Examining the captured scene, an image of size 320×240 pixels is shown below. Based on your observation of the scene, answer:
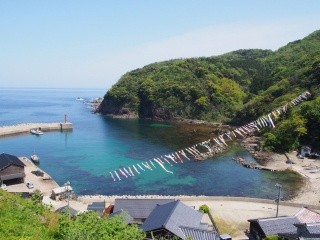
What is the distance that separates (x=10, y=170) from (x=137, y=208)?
20.7 meters

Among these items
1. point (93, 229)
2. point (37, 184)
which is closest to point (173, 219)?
point (93, 229)

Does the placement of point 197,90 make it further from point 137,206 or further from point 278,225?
point 278,225

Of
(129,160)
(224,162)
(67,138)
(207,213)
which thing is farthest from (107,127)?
(207,213)

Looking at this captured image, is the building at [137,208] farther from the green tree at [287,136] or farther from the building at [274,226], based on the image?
the green tree at [287,136]

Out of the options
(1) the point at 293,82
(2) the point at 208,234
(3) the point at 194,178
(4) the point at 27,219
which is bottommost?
(3) the point at 194,178

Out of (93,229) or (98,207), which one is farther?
(98,207)

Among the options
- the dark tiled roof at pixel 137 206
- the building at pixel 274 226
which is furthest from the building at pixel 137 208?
the building at pixel 274 226

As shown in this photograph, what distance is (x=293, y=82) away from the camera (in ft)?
298

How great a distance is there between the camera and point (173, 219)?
2508cm

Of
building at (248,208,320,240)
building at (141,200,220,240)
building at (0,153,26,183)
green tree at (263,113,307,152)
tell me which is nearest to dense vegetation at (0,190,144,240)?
building at (141,200,220,240)

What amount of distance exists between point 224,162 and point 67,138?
40.7m

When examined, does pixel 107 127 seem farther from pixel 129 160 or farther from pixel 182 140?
pixel 129 160

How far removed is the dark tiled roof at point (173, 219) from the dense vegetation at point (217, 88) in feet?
146

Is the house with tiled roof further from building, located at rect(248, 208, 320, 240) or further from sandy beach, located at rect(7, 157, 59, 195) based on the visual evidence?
sandy beach, located at rect(7, 157, 59, 195)
